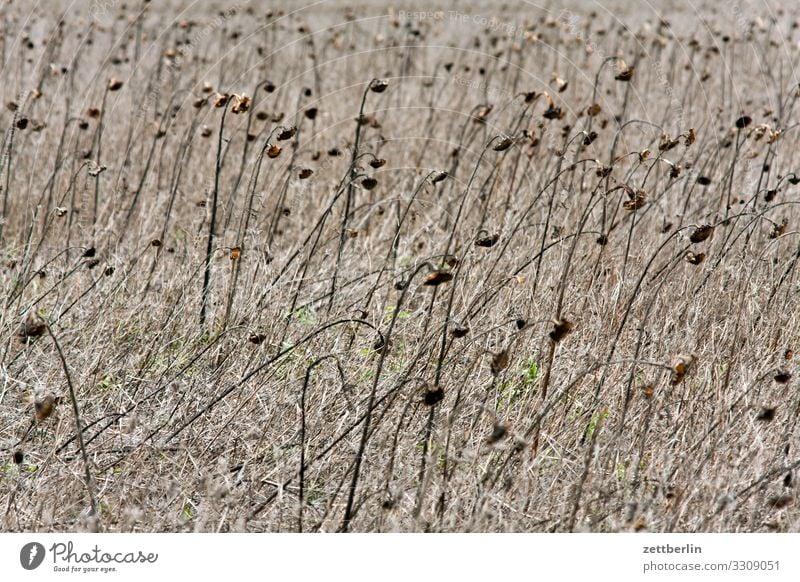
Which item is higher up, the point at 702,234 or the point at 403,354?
the point at 702,234

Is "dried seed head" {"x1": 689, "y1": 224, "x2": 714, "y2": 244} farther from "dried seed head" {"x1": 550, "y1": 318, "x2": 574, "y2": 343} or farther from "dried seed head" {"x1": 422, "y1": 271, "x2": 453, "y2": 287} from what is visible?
"dried seed head" {"x1": 422, "y1": 271, "x2": 453, "y2": 287}

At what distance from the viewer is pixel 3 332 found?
3027mm

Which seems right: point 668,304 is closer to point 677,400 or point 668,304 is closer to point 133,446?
point 677,400

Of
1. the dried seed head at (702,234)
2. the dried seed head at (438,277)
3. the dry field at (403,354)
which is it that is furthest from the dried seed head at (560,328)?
the dried seed head at (702,234)

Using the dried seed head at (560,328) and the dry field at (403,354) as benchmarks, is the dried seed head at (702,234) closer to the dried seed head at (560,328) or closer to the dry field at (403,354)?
the dry field at (403,354)

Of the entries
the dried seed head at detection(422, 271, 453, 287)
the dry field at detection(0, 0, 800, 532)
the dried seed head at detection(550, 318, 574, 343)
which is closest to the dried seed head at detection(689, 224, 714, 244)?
the dry field at detection(0, 0, 800, 532)
